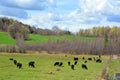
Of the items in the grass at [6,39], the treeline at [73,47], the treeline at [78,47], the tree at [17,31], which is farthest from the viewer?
the tree at [17,31]

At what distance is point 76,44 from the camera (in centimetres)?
12531

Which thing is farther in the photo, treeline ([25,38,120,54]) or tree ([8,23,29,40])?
tree ([8,23,29,40])

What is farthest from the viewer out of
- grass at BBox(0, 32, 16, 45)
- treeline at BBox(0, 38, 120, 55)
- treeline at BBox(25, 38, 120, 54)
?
grass at BBox(0, 32, 16, 45)

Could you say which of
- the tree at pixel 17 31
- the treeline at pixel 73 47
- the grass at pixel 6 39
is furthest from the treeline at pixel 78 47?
the tree at pixel 17 31

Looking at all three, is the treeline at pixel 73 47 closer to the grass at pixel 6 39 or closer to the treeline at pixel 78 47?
the treeline at pixel 78 47

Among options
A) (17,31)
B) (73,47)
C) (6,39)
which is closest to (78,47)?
(73,47)

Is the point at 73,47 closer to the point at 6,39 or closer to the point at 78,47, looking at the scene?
the point at 78,47

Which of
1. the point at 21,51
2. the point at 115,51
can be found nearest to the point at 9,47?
the point at 21,51

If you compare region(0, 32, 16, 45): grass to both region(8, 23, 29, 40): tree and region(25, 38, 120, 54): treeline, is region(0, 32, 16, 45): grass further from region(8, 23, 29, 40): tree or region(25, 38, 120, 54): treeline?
region(25, 38, 120, 54): treeline

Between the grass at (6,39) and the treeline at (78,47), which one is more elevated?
the grass at (6,39)

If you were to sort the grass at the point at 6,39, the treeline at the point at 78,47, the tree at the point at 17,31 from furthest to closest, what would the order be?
1. the tree at the point at 17,31
2. the grass at the point at 6,39
3. the treeline at the point at 78,47

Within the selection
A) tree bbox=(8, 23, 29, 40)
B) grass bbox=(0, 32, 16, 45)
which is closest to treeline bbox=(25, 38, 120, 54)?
grass bbox=(0, 32, 16, 45)

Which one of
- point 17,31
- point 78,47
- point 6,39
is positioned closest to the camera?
point 78,47

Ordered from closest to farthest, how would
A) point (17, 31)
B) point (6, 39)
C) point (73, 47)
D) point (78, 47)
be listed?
point (78, 47), point (73, 47), point (6, 39), point (17, 31)
